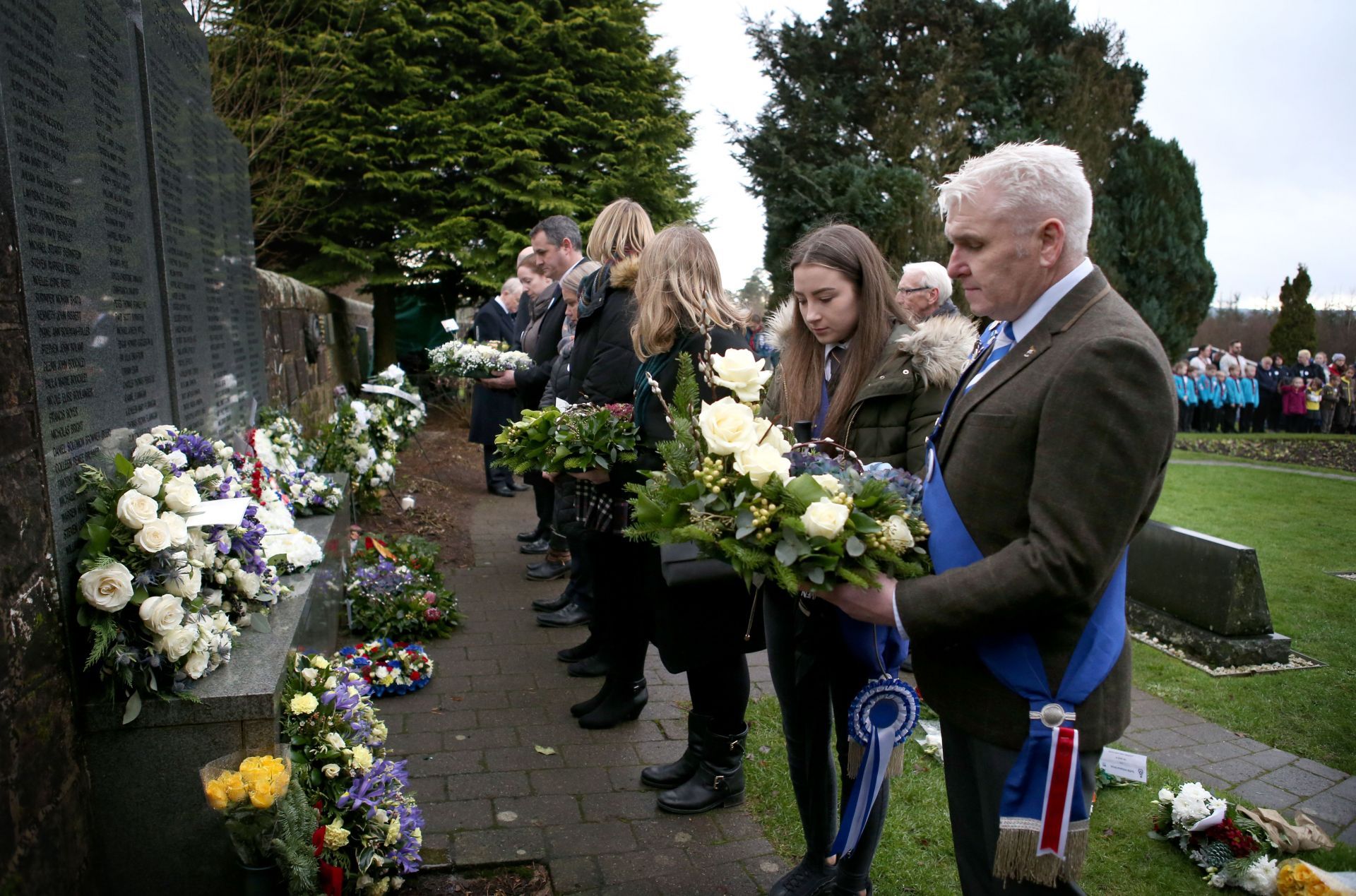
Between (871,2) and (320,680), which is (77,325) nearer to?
(320,680)

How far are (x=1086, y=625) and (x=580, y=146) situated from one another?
52.5 ft

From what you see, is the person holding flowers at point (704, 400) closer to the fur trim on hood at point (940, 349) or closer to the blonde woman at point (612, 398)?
the blonde woman at point (612, 398)

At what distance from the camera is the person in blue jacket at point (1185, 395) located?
22.4m

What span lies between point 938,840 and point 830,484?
2121mm

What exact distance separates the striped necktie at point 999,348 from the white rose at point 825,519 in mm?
435

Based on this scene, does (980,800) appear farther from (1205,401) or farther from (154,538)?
(1205,401)

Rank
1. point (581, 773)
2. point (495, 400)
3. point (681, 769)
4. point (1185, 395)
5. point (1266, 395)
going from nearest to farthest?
1. point (681, 769)
2. point (581, 773)
3. point (495, 400)
4. point (1185, 395)
5. point (1266, 395)

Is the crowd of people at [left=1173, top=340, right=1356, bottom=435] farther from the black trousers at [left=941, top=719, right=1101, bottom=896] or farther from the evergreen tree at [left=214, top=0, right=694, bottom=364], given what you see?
the black trousers at [left=941, top=719, right=1101, bottom=896]

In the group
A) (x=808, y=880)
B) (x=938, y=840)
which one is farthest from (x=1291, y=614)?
(x=808, y=880)

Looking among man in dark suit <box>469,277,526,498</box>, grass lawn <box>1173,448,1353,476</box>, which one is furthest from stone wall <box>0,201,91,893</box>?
grass lawn <box>1173,448,1353,476</box>

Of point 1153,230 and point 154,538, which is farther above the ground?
point 1153,230

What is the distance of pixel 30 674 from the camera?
2.25 meters

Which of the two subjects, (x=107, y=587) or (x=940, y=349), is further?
(x=940, y=349)

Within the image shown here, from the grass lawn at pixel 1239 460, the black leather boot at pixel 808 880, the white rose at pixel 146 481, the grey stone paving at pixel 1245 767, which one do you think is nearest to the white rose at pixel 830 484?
the black leather boot at pixel 808 880
